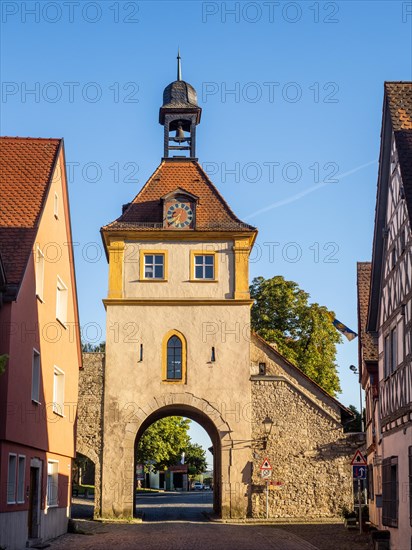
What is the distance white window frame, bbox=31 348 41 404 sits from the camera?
24.0m

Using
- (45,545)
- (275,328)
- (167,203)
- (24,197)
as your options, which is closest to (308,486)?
(167,203)

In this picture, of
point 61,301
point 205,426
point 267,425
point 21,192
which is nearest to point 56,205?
point 21,192

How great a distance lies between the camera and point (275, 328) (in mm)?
57312

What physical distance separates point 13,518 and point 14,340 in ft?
13.5

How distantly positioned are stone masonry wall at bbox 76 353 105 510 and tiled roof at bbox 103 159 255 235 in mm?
5725

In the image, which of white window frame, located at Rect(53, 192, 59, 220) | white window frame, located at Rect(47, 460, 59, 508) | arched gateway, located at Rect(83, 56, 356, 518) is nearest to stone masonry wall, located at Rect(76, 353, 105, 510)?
arched gateway, located at Rect(83, 56, 356, 518)

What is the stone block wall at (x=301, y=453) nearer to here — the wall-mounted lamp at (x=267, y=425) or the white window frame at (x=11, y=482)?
the wall-mounted lamp at (x=267, y=425)

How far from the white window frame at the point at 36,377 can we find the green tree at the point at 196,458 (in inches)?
3531

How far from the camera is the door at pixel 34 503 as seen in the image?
24469 millimetres

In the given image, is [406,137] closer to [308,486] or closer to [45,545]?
[45,545]

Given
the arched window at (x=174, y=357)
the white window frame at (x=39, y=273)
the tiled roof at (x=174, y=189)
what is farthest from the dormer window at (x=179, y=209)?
the white window frame at (x=39, y=273)

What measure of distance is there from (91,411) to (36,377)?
1211 centimetres

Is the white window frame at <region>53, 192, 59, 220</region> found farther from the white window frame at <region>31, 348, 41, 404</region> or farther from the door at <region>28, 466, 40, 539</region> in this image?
the door at <region>28, 466, 40, 539</region>

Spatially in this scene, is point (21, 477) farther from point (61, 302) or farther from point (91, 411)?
point (91, 411)
